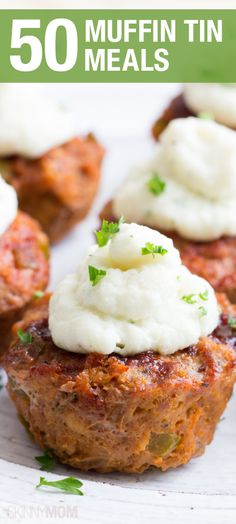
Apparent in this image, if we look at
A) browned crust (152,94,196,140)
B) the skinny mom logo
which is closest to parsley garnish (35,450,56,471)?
the skinny mom logo

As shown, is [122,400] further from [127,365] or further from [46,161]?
[46,161]

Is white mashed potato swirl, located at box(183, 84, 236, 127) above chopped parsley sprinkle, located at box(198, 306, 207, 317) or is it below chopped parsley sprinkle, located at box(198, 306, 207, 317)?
above

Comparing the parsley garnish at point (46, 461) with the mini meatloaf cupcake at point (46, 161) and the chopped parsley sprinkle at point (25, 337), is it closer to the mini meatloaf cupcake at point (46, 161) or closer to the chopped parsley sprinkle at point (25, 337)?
the chopped parsley sprinkle at point (25, 337)

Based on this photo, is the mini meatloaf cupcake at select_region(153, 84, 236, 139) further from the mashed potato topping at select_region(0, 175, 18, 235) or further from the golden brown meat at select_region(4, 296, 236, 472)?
the golden brown meat at select_region(4, 296, 236, 472)

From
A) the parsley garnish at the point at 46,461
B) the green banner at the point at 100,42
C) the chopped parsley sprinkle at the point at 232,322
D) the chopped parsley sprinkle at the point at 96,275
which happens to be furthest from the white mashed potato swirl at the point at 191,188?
the parsley garnish at the point at 46,461

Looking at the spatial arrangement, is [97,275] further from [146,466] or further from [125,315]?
[146,466]

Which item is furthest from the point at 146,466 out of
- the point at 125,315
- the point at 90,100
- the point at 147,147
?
the point at 90,100
